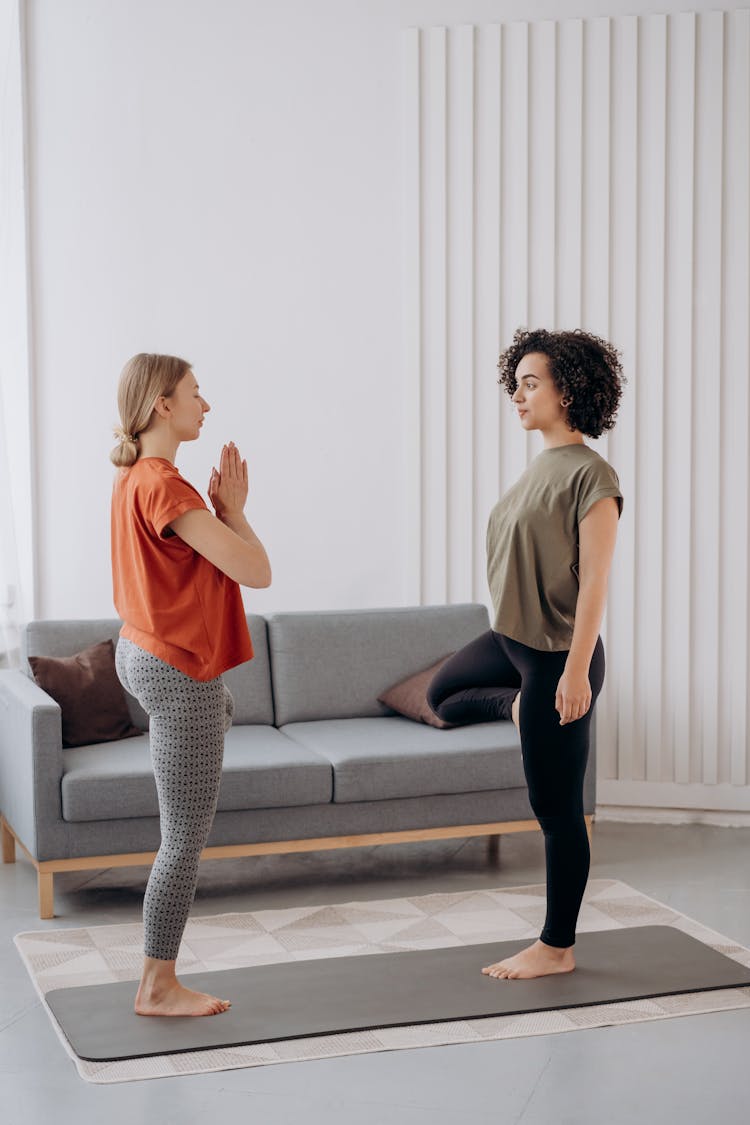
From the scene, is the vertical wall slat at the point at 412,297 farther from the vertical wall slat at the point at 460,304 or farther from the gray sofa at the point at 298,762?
the gray sofa at the point at 298,762

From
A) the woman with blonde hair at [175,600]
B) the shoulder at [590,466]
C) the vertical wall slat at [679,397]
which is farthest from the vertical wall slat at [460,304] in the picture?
the woman with blonde hair at [175,600]

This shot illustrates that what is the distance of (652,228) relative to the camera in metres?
4.80

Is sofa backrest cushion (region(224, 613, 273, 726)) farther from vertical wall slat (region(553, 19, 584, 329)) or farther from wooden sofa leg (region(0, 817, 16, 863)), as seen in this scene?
vertical wall slat (region(553, 19, 584, 329))

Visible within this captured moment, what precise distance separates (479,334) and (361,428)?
57cm

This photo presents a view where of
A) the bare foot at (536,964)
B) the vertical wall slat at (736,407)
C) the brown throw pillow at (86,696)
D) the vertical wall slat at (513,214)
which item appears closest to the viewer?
the bare foot at (536,964)

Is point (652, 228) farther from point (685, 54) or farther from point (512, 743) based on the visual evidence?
point (512, 743)

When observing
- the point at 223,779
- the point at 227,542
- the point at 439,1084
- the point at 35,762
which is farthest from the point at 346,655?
the point at 439,1084

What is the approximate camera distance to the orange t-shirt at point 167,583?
271 cm

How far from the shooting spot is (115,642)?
439 centimetres

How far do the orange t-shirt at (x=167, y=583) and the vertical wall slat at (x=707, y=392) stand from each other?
2.53 m

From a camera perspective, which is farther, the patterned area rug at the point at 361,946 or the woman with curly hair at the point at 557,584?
the woman with curly hair at the point at 557,584

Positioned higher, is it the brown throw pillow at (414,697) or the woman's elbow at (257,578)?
the woman's elbow at (257,578)

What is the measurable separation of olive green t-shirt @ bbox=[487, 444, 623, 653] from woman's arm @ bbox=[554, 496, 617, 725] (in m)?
0.04

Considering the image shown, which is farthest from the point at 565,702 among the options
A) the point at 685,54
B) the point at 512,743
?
the point at 685,54
